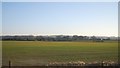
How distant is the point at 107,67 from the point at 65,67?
2756 millimetres

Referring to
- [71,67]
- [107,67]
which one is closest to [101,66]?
[107,67]

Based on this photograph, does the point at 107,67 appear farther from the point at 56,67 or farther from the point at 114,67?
the point at 56,67

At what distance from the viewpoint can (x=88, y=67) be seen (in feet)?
68.3

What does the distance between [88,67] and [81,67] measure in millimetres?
472

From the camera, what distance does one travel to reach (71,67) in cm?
2091

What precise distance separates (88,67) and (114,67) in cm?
174

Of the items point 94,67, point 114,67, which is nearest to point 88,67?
point 94,67

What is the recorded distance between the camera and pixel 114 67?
20969 mm

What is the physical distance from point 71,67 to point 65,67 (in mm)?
396

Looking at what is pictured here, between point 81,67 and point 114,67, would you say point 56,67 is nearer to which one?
point 81,67

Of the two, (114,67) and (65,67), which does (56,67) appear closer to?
(65,67)

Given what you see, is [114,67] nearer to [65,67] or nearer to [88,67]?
[88,67]

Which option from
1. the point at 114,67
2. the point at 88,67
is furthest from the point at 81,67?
the point at 114,67

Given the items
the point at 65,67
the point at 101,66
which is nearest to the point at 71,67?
the point at 65,67
